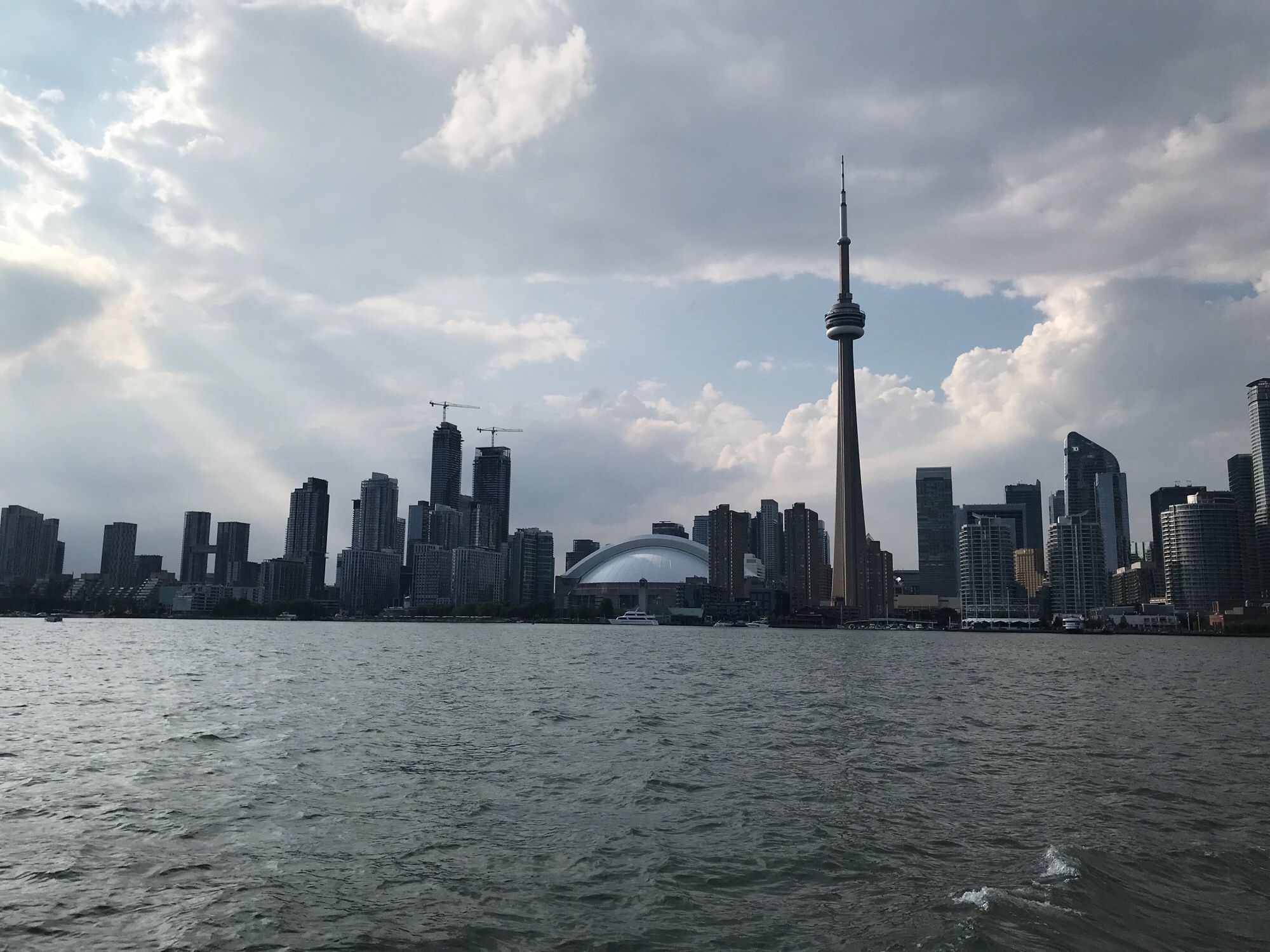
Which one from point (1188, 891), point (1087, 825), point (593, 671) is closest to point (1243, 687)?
point (593, 671)

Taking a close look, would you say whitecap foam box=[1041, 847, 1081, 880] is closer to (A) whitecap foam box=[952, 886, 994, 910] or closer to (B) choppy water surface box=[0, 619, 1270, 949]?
(B) choppy water surface box=[0, 619, 1270, 949]

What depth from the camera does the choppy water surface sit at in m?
13.4

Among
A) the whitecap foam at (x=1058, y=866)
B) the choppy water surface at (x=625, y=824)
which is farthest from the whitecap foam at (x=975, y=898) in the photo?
the whitecap foam at (x=1058, y=866)

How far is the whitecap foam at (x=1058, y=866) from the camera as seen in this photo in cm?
1574

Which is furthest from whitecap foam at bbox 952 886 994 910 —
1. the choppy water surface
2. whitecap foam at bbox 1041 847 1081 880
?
whitecap foam at bbox 1041 847 1081 880

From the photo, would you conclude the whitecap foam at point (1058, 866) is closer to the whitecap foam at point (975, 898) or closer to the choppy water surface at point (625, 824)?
the choppy water surface at point (625, 824)

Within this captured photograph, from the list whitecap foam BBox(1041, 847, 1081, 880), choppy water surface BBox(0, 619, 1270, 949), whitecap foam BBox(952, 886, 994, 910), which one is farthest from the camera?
whitecap foam BBox(1041, 847, 1081, 880)

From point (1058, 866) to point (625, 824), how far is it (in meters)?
8.51

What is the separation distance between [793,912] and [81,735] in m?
28.0

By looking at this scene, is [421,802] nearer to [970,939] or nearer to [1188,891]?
[970,939]

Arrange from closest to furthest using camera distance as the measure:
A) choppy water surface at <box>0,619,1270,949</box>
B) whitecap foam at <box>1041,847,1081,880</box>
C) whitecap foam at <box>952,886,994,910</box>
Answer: choppy water surface at <box>0,619,1270,949</box>
whitecap foam at <box>952,886,994,910</box>
whitecap foam at <box>1041,847,1081,880</box>

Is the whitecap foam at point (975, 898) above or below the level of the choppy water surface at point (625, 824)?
above

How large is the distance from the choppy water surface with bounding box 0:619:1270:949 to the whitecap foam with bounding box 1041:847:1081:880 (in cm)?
6

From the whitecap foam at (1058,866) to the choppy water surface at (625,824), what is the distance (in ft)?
0.19
